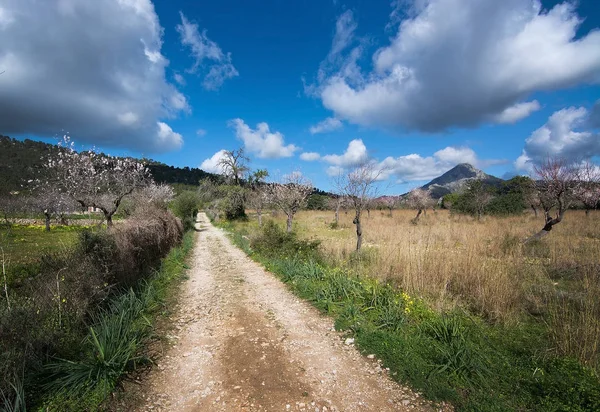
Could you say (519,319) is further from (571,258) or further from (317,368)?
(571,258)

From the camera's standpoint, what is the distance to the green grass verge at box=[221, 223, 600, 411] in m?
2.94

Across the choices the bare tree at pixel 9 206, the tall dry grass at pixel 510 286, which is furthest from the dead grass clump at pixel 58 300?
the bare tree at pixel 9 206

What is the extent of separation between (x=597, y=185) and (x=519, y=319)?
1888cm

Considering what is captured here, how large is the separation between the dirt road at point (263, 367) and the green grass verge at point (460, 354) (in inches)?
13.2

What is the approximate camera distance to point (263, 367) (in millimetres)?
3727

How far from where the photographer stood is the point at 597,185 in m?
16.6

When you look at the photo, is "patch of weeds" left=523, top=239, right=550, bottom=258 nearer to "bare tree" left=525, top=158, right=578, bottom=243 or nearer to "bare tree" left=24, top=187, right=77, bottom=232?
"bare tree" left=525, top=158, right=578, bottom=243

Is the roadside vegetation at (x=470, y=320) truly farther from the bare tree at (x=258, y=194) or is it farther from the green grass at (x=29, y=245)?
the bare tree at (x=258, y=194)

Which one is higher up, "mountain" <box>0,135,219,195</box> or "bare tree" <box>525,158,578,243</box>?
"mountain" <box>0,135,219,195</box>

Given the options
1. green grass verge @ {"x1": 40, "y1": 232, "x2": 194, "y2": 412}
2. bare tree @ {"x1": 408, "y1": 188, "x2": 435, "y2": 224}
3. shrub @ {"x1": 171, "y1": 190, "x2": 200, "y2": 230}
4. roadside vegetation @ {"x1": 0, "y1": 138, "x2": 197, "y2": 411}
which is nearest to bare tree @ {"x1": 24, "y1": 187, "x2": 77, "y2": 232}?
shrub @ {"x1": 171, "y1": 190, "x2": 200, "y2": 230}

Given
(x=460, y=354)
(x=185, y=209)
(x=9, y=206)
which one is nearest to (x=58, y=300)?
(x=460, y=354)

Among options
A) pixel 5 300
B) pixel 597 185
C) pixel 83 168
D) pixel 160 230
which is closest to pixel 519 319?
pixel 5 300

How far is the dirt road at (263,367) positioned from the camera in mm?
3057

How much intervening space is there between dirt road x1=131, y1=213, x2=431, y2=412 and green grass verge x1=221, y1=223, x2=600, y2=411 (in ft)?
1.10
